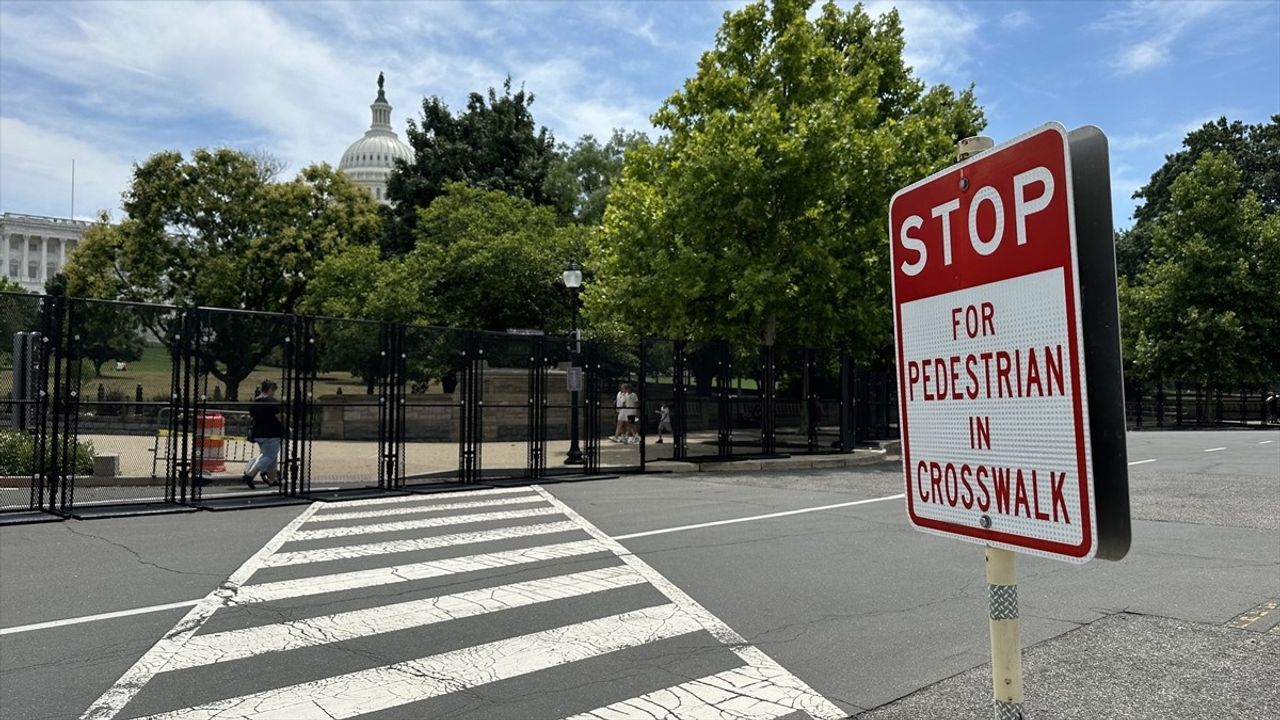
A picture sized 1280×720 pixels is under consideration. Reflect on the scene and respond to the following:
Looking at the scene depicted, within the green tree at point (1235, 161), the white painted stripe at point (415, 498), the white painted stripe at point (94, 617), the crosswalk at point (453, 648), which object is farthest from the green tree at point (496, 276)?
the green tree at point (1235, 161)

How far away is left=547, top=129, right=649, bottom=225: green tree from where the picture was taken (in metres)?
54.2

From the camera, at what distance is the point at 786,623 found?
6.83m

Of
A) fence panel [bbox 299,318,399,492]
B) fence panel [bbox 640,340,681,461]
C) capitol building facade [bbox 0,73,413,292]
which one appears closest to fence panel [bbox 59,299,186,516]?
fence panel [bbox 299,318,399,492]

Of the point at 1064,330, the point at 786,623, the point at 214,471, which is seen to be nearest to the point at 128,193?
the point at 214,471

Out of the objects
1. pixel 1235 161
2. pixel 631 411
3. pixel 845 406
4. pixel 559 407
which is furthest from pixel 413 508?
pixel 1235 161

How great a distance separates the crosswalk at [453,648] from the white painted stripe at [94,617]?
26 centimetres

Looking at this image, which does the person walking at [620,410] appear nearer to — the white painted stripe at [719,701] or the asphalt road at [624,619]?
the asphalt road at [624,619]

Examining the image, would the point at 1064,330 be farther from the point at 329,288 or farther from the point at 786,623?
the point at 329,288

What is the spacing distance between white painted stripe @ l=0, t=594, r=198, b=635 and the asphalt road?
3.0 inches

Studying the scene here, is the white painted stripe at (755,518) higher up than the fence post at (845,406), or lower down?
lower down

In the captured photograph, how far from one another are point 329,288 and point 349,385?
25570 millimetres

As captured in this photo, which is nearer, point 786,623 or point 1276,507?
point 786,623

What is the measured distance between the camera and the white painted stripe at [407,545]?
9.46m

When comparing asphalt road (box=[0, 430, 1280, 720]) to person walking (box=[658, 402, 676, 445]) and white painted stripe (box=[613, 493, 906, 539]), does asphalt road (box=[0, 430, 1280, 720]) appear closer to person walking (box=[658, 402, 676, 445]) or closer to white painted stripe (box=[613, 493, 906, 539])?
white painted stripe (box=[613, 493, 906, 539])
